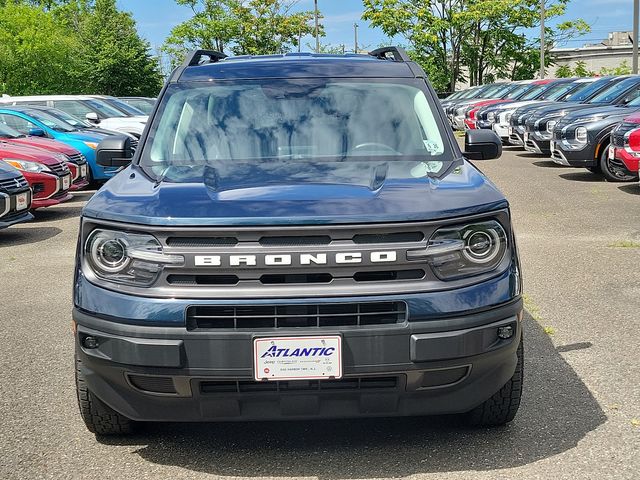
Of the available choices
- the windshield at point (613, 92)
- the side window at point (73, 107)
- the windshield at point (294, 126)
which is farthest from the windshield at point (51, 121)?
the windshield at point (294, 126)

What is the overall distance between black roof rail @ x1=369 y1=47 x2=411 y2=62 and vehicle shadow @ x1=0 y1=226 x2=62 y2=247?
601cm

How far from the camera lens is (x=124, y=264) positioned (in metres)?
3.69

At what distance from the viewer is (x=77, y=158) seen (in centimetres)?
1402

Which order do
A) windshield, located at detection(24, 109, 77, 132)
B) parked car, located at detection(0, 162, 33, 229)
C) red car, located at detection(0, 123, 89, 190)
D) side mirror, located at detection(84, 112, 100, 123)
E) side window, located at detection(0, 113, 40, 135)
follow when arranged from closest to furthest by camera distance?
parked car, located at detection(0, 162, 33, 229)
red car, located at detection(0, 123, 89, 190)
side window, located at detection(0, 113, 40, 135)
windshield, located at detection(24, 109, 77, 132)
side mirror, located at detection(84, 112, 100, 123)

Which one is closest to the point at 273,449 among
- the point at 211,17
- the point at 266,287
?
the point at 266,287

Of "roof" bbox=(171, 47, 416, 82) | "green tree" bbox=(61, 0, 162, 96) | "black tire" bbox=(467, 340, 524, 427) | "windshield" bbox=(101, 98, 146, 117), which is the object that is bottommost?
"green tree" bbox=(61, 0, 162, 96)

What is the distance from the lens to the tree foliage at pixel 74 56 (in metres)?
46.6

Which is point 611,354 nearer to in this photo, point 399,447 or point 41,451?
point 399,447

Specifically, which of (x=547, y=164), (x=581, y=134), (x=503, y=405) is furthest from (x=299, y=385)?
(x=547, y=164)

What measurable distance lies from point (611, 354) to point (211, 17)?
59845 millimetres

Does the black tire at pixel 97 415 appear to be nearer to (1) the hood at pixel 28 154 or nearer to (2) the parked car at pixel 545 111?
(1) the hood at pixel 28 154

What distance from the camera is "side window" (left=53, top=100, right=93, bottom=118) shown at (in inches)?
768

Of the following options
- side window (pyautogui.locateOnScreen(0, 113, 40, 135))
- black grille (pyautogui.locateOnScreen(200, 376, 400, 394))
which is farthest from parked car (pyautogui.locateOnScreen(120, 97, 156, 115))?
black grille (pyautogui.locateOnScreen(200, 376, 400, 394))

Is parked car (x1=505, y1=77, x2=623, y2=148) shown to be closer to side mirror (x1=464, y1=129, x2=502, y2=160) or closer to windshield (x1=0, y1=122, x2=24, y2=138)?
windshield (x1=0, y1=122, x2=24, y2=138)
